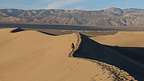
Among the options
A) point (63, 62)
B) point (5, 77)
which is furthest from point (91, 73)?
point (5, 77)

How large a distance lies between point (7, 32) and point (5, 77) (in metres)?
16.6

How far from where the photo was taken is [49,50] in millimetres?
23391

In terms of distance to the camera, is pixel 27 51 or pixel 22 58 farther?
pixel 27 51

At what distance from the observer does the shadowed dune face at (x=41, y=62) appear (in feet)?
51.3

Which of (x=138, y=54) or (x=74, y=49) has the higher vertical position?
(x=74, y=49)

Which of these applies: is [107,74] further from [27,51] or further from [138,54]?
[138,54]

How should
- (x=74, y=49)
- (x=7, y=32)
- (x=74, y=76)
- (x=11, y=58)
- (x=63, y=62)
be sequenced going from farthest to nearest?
(x=7, y=32)
(x=11, y=58)
(x=74, y=49)
(x=63, y=62)
(x=74, y=76)

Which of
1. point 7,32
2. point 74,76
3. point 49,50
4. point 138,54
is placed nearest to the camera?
point 74,76

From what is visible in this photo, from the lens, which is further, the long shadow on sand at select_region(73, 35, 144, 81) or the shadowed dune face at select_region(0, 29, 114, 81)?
the long shadow on sand at select_region(73, 35, 144, 81)

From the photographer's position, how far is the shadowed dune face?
51.3 ft

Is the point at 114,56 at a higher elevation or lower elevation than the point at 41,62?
lower

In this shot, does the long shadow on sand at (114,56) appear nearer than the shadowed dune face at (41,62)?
No

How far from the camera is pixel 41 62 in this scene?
21219 mm

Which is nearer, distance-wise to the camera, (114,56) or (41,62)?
(41,62)
